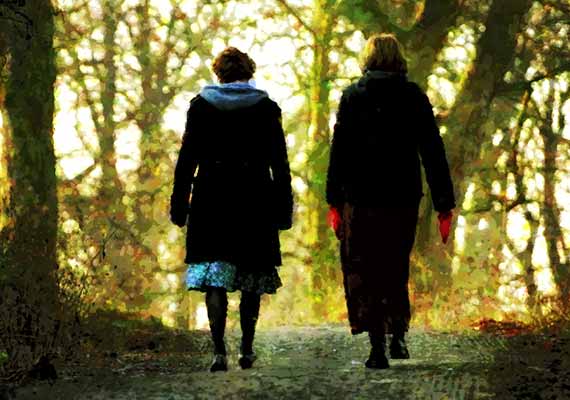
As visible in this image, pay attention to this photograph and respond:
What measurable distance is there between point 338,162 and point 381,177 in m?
0.34

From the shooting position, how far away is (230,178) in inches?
305

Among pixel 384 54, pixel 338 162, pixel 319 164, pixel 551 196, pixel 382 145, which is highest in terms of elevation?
pixel 319 164

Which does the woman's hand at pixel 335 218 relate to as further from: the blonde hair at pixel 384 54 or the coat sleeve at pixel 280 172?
the blonde hair at pixel 384 54

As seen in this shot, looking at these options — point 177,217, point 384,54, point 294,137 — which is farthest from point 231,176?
point 294,137

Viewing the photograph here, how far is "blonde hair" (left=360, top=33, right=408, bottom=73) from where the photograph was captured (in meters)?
7.57

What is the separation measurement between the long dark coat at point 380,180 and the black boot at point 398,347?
70 millimetres

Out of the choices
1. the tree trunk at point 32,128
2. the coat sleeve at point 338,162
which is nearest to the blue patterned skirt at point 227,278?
the coat sleeve at point 338,162

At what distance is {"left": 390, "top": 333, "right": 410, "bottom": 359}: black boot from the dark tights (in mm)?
1014

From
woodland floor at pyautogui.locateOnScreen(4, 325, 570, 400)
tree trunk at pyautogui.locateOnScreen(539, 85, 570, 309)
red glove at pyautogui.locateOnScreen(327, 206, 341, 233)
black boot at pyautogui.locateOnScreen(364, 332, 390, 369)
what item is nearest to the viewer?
woodland floor at pyautogui.locateOnScreen(4, 325, 570, 400)

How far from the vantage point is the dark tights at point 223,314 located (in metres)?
7.56

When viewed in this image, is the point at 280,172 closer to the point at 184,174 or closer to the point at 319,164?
the point at 184,174

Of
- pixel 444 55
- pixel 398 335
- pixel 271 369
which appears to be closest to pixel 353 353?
pixel 398 335

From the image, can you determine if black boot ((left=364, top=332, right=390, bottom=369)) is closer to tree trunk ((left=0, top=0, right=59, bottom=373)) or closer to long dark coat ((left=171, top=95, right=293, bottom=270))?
long dark coat ((left=171, top=95, right=293, bottom=270))

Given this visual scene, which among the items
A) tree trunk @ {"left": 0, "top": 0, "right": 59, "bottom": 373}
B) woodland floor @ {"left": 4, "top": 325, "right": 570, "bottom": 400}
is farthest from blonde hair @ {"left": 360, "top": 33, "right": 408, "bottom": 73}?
tree trunk @ {"left": 0, "top": 0, "right": 59, "bottom": 373}
